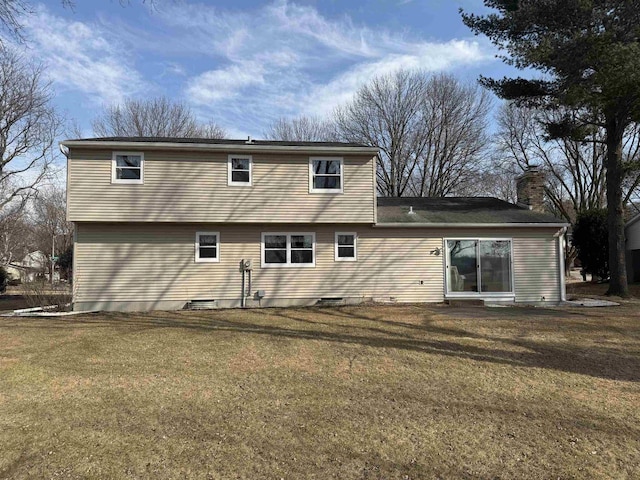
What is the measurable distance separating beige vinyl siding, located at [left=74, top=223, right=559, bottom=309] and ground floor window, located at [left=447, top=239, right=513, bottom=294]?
27cm

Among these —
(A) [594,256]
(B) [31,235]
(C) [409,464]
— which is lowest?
(C) [409,464]

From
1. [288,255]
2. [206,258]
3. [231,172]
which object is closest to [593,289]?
[288,255]

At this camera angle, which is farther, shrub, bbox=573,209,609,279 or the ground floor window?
shrub, bbox=573,209,609,279

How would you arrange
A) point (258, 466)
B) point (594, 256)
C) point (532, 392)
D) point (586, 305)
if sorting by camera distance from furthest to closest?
point (594, 256) < point (586, 305) < point (532, 392) < point (258, 466)

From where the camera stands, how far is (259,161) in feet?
44.5

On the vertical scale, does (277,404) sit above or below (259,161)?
below

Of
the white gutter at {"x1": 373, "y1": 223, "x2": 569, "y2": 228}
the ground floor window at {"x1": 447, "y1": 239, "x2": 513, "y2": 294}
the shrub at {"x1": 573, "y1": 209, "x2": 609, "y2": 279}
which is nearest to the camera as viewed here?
the white gutter at {"x1": 373, "y1": 223, "x2": 569, "y2": 228}

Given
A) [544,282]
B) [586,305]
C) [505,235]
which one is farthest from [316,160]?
[586,305]

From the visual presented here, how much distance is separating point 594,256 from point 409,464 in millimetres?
22258

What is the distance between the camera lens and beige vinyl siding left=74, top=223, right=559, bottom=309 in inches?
519

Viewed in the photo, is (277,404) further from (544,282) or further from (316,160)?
(544,282)

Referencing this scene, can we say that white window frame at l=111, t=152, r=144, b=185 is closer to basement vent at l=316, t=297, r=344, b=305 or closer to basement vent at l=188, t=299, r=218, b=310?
basement vent at l=188, t=299, r=218, b=310

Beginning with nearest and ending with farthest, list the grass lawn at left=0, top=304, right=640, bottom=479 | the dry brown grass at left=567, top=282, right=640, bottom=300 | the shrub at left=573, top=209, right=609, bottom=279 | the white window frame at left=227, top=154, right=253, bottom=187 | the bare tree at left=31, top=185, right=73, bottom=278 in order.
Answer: the grass lawn at left=0, top=304, right=640, bottom=479, the white window frame at left=227, top=154, right=253, bottom=187, the dry brown grass at left=567, top=282, right=640, bottom=300, the shrub at left=573, top=209, right=609, bottom=279, the bare tree at left=31, top=185, right=73, bottom=278

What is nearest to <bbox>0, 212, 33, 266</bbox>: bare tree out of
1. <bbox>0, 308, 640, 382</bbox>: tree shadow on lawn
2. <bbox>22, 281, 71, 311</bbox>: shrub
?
<bbox>22, 281, 71, 311</bbox>: shrub
